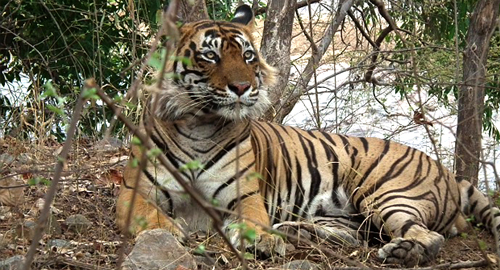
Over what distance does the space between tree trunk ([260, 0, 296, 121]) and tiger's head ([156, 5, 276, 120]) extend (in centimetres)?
175

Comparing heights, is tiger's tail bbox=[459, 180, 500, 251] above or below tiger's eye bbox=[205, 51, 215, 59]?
below

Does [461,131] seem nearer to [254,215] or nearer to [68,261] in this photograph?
[254,215]

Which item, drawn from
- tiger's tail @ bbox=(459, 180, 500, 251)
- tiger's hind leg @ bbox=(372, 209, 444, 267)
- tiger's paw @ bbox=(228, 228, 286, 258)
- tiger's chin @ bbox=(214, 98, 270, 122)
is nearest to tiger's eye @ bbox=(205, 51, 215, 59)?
tiger's chin @ bbox=(214, 98, 270, 122)

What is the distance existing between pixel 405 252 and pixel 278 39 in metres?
2.84

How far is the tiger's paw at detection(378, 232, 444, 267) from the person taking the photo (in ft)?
15.6

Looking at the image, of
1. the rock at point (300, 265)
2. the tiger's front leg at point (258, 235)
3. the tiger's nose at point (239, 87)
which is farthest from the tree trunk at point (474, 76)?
the rock at point (300, 265)

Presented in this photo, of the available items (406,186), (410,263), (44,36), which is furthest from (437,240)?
(44,36)

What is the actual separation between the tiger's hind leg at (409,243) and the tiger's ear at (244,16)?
1524mm

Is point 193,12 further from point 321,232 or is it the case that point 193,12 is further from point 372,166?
point 321,232

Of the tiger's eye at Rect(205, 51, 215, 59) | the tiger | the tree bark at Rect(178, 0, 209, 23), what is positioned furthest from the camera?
the tree bark at Rect(178, 0, 209, 23)

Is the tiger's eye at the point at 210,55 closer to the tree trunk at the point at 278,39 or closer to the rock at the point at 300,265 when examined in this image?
the rock at the point at 300,265

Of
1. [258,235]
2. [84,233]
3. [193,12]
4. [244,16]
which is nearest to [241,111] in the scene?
[258,235]

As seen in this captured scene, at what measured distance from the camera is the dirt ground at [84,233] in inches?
171

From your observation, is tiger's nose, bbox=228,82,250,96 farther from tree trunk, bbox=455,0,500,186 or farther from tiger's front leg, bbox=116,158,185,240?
tree trunk, bbox=455,0,500,186
